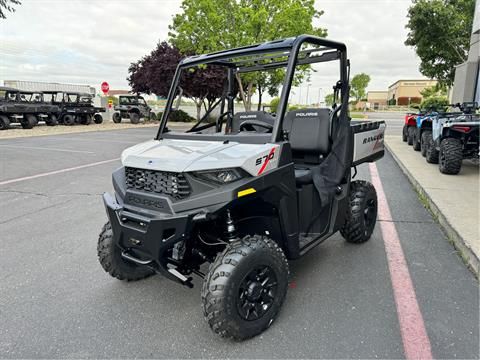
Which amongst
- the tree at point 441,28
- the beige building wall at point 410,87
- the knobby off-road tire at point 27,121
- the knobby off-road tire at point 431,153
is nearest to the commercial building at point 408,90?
the beige building wall at point 410,87

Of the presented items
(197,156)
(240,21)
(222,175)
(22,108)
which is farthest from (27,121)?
(222,175)

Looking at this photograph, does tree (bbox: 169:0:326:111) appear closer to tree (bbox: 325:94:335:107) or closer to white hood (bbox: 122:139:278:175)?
tree (bbox: 325:94:335:107)

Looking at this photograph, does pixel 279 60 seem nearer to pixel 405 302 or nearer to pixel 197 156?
pixel 197 156

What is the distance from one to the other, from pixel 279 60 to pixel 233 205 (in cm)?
177

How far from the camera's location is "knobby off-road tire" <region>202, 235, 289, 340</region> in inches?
83.4

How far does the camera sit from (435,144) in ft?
26.1

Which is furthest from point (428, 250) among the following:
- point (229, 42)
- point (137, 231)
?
point (229, 42)

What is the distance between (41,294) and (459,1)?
22881 millimetres

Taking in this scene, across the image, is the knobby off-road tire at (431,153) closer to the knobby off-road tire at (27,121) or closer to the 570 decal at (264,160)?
the 570 decal at (264,160)

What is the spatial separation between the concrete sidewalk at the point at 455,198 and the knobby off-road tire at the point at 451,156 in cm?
14

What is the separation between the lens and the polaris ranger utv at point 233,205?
213 centimetres

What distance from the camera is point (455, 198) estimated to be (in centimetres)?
516

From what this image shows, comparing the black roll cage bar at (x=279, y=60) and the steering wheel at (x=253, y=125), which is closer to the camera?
the black roll cage bar at (x=279, y=60)

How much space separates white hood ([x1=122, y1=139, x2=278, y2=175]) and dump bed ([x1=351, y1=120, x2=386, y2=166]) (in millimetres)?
1445
